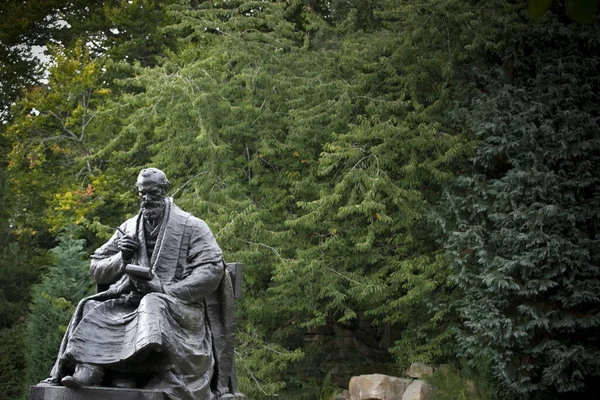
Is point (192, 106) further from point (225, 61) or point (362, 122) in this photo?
point (362, 122)

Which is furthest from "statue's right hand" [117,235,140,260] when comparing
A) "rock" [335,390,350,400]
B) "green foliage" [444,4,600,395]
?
"rock" [335,390,350,400]

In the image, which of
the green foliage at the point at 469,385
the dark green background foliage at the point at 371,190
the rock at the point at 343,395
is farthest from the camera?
the rock at the point at 343,395

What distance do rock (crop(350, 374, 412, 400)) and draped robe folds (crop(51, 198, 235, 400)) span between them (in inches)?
273

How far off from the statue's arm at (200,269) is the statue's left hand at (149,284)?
47mm

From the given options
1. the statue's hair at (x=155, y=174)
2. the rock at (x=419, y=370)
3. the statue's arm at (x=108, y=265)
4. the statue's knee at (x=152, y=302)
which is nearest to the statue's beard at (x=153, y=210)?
the statue's hair at (x=155, y=174)

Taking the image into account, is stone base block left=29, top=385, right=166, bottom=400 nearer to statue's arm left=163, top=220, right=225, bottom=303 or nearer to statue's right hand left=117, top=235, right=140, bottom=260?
statue's arm left=163, top=220, right=225, bottom=303

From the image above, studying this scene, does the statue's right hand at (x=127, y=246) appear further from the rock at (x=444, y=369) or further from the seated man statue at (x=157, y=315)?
the rock at (x=444, y=369)

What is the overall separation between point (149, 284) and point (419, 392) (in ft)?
24.6

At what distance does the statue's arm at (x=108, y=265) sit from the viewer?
6.70m

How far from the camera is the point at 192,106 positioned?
Result: 48.6 feet

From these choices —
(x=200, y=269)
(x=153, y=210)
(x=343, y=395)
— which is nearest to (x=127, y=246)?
(x=153, y=210)

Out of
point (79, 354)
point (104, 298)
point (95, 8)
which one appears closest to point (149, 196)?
point (104, 298)

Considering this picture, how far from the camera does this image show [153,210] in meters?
6.84

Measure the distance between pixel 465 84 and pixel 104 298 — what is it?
8967 mm
